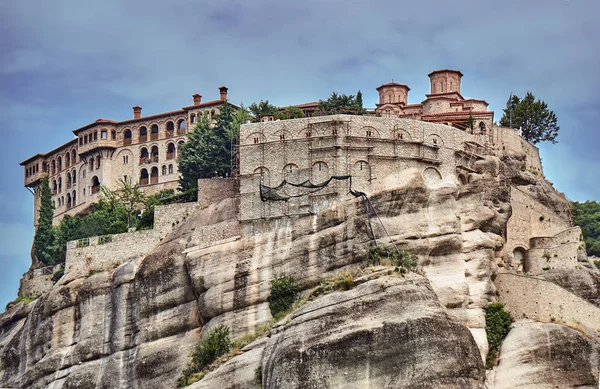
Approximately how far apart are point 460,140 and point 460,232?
10123 mm

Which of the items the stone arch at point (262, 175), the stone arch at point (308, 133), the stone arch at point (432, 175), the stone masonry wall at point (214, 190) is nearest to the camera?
the stone arch at point (262, 175)

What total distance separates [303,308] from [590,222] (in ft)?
203

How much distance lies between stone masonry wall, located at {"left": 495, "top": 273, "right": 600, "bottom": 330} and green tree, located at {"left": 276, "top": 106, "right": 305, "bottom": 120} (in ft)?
59.1

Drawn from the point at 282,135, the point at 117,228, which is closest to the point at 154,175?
Result: the point at 117,228

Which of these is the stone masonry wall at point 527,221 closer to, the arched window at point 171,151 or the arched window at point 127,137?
the arched window at point 171,151

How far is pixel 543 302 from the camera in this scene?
58.8m

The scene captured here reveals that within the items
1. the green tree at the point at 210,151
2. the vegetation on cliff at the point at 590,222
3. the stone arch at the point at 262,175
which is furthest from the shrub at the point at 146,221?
the vegetation on cliff at the point at 590,222

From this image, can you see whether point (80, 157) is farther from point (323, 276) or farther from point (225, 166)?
point (323, 276)

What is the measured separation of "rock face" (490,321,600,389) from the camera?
→ 5359 cm

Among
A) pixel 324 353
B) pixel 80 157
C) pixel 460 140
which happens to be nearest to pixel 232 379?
pixel 324 353

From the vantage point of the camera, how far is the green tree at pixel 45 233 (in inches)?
3292

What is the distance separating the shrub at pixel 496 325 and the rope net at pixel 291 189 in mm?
10346

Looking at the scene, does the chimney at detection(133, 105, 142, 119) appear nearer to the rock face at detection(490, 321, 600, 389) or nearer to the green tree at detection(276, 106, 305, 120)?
the green tree at detection(276, 106, 305, 120)

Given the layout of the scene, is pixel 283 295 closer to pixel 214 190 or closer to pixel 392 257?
pixel 392 257
